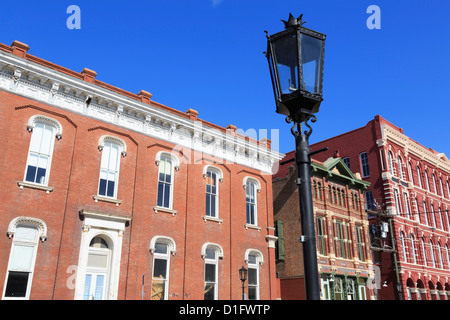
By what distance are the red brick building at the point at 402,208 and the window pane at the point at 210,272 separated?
1762cm

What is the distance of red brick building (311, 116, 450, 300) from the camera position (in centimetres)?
3594

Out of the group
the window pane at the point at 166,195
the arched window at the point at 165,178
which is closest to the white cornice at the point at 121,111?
the arched window at the point at 165,178

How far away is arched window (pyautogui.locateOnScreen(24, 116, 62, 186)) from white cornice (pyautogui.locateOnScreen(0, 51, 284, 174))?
99 centimetres

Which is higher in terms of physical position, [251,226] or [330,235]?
[330,235]

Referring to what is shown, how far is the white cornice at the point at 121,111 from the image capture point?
17.5 m

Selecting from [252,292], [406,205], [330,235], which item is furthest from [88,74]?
[406,205]

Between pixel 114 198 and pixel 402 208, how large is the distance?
30065 millimetres

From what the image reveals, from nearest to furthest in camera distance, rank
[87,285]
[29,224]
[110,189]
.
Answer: [29,224]
[87,285]
[110,189]

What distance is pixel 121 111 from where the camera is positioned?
2038 cm

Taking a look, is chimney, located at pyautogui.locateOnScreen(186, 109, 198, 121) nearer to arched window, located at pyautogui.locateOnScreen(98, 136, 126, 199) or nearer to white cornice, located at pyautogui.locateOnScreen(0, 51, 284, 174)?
white cornice, located at pyautogui.locateOnScreen(0, 51, 284, 174)

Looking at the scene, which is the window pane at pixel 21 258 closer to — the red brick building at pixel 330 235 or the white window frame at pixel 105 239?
the white window frame at pixel 105 239

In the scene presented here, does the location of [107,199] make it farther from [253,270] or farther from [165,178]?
[253,270]

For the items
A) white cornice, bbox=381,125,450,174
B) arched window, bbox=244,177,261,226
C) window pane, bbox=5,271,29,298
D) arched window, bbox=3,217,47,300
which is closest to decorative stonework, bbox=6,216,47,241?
arched window, bbox=3,217,47,300

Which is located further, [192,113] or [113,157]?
[192,113]
